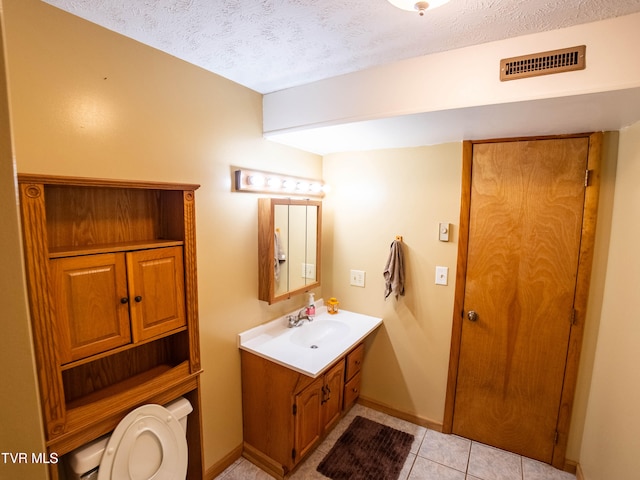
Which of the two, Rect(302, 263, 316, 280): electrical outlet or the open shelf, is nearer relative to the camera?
the open shelf

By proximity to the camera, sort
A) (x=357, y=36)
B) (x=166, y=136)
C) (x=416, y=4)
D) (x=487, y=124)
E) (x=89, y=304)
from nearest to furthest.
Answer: (x=416, y=4)
(x=89, y=304)
(x=357, y=36)
(x=166, y=136)
(x=487, y=124)

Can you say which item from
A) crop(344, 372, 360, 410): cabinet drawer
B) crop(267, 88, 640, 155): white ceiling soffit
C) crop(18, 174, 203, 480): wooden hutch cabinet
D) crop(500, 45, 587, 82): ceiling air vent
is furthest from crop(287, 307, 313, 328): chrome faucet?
crop(500, 45, 587, 82): ceiling air vent

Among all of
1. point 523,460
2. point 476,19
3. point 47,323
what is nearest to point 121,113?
point 47,323

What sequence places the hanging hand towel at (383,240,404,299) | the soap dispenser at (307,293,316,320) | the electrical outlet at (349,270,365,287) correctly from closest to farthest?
the hanging hand towel at (383,240,404,299)
the soap dispenser at (307,293,316,320)
the electrical outlet at (349,270,365,287)

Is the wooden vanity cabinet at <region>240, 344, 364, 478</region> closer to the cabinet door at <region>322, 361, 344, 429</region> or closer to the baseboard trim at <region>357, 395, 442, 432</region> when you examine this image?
the cabinet door at <region>322, 361, 344, 429</region>

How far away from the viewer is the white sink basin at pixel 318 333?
2.31 metres

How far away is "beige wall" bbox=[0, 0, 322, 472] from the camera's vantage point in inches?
45.8

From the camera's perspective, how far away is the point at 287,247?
2.31m

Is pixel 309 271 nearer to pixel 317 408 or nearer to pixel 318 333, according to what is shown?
pixel 318 333

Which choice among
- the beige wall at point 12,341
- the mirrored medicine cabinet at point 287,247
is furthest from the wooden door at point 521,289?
the beige wall at point 12,341

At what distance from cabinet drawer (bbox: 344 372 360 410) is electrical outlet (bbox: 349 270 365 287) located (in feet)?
2.46

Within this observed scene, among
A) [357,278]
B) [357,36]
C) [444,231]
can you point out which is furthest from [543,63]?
[357,278]

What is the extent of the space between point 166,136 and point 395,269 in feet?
5.79

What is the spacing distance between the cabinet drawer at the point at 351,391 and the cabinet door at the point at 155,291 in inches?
59.2
